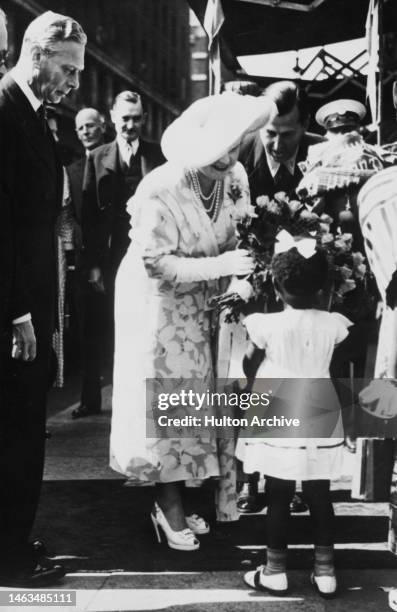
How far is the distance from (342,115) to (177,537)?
6.17ft

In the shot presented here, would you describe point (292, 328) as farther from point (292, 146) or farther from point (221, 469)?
point (292, 146)

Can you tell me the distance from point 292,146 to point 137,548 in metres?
1.56

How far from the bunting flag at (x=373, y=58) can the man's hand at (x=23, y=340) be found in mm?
1720

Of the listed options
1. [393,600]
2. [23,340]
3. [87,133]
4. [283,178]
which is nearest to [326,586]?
[393,600]

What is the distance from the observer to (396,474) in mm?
A: 2262

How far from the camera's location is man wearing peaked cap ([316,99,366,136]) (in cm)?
354

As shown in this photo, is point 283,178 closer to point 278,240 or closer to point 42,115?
point 278,240

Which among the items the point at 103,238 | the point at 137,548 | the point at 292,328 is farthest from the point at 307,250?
the point at 103,238

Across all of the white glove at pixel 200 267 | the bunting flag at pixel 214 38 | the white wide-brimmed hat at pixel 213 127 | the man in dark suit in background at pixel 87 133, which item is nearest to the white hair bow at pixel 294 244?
the white glove at pixel 200 267

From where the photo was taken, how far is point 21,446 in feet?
8.02

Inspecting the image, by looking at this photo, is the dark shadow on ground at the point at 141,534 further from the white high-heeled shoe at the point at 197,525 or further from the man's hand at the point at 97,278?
the man's hand at the point at 97,278

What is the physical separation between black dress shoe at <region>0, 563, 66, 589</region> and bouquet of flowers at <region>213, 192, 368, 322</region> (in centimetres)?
99

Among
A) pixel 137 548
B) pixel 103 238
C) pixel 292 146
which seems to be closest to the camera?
pixel 137 548

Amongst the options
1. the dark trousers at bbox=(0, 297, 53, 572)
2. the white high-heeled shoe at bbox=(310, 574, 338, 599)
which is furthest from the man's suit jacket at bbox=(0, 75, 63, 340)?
the white high-heeled shoe at bbox=(310, 574, 338, 599)
